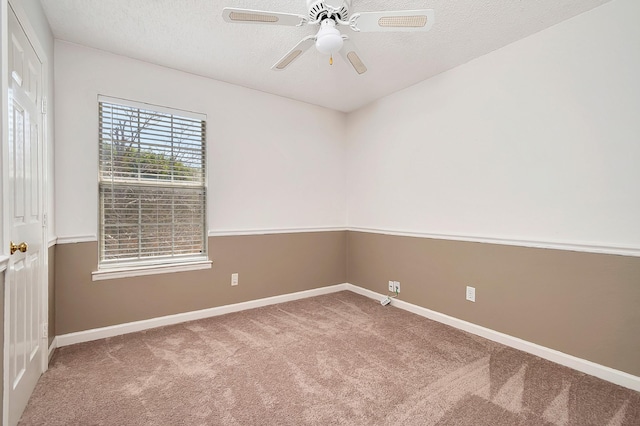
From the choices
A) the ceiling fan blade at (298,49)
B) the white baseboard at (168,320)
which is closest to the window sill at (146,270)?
the white baseboard at (168,320)

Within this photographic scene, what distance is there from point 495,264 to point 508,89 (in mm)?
1492

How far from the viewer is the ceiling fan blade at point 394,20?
153 cm

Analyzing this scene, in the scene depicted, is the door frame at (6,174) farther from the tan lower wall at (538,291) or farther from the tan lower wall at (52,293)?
the tan lower wall at (538,291)

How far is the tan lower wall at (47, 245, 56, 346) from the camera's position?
220cm

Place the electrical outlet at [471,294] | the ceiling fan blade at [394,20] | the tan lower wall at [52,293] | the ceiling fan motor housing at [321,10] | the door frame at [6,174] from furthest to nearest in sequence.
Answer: the electrical outlet at [471,294], the tan lower wall at [52,293], the ceiling fan motor housing at [321,10], the ceiling fan blade at [394,20], the door frame at [6,174]

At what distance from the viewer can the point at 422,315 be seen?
3.08 meters

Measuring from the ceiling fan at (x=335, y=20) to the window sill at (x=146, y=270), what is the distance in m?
2.14

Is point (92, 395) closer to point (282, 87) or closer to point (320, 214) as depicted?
point (320, 214)

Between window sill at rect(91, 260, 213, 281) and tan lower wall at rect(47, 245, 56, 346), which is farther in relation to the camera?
window sill at rect(91, 260, 213, 281)

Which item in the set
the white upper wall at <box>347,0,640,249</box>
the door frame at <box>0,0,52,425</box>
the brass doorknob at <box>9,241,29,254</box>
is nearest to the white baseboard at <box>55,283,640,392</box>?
the door frame at <box>0,0,52,425</box>

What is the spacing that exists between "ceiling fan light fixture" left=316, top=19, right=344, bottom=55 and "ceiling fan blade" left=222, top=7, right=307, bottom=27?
14 centimetres

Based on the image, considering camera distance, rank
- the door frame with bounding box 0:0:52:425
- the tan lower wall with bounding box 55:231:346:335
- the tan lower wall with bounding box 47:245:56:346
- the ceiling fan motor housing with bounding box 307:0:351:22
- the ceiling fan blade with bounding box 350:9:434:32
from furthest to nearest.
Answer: the tan lower wall with bounding box 55:231:346:335
the tan lower wall with bounding box 47:245:56:346
the ceiling fan motor housing with bounding box 307:0:351:22
the ceiling fan blade with bounding box 350:9:434:32
the door frame with bounding box 0:0:52:425

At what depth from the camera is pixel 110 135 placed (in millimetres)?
2594

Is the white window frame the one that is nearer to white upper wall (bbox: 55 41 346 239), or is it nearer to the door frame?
white upper wall (bbox: 55 41 346 239)
